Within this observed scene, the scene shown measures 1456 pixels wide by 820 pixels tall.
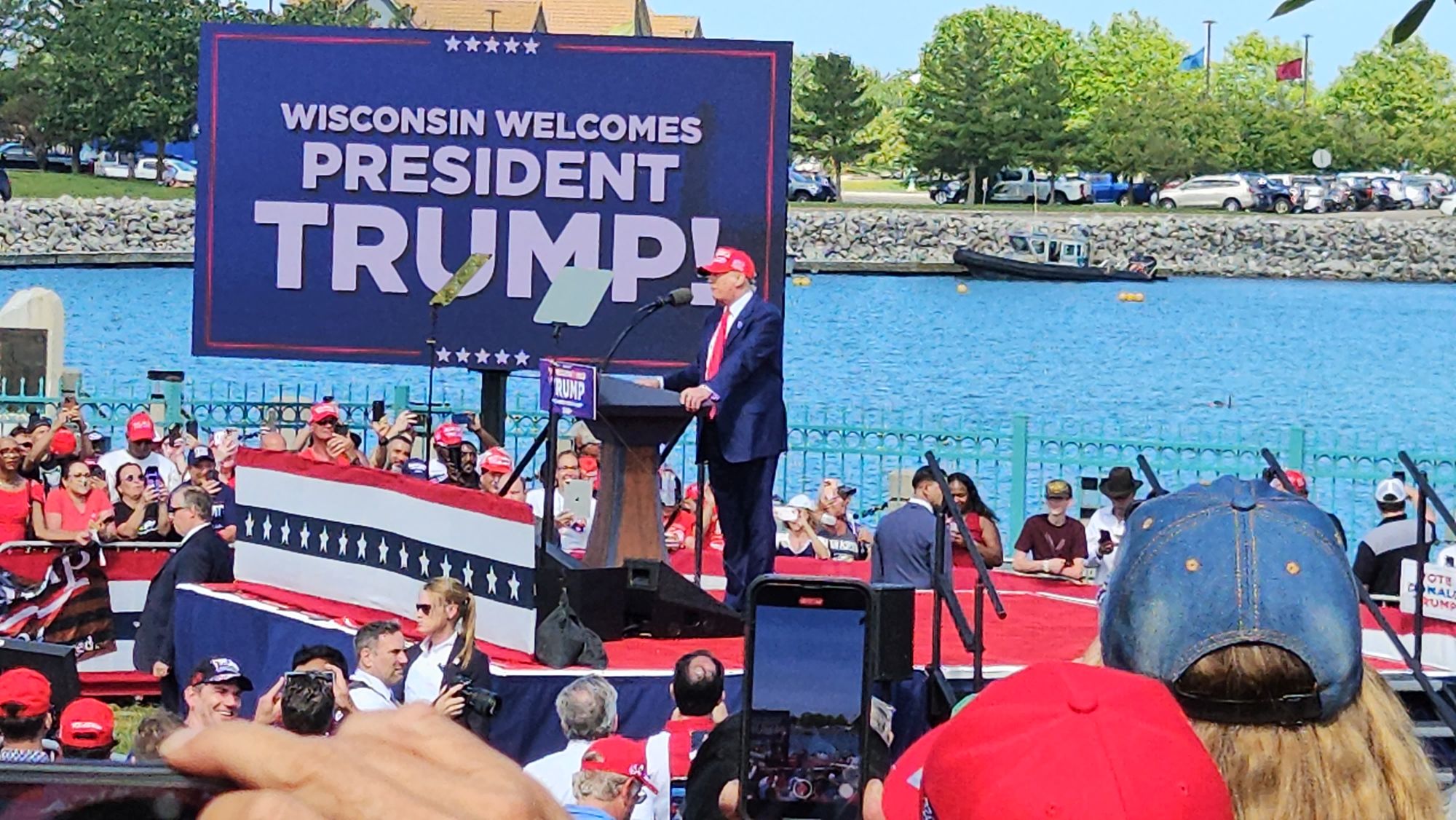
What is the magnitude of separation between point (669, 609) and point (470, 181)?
4406 millimetres

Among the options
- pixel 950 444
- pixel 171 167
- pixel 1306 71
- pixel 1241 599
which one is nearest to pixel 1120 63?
pixel 1306 71

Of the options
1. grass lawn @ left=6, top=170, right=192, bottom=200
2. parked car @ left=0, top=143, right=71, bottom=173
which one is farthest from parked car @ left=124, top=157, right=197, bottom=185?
parked car @ left=0, top=143, right=71, bottom=173

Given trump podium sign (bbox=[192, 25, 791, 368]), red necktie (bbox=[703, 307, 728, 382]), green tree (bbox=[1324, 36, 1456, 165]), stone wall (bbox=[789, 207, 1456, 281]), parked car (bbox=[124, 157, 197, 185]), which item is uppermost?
green tree (bbox=[1324, 36, 1456, 165])

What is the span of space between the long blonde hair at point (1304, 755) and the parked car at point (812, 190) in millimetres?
89354

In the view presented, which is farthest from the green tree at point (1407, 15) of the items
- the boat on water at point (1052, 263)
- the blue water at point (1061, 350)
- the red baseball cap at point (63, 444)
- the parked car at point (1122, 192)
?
the parked car at point (1122, 192)

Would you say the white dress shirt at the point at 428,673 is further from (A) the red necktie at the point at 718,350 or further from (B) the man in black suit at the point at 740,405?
(A) the red necktie at the point at 718,350

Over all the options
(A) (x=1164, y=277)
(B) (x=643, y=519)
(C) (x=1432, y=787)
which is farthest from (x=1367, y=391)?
(C) (x=1432, y=787)

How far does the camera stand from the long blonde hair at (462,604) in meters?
8.11

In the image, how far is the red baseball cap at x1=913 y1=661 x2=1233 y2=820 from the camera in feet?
6.42

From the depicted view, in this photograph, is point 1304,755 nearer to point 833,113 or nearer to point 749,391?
point 749,391

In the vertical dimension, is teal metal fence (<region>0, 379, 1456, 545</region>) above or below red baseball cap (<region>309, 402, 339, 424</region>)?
below

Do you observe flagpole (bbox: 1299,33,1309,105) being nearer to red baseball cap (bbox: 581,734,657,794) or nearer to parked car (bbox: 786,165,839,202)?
parked car (bbox: 786,165,839,202)

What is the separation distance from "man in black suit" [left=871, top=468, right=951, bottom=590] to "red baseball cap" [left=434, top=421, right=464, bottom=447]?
10.6 feet

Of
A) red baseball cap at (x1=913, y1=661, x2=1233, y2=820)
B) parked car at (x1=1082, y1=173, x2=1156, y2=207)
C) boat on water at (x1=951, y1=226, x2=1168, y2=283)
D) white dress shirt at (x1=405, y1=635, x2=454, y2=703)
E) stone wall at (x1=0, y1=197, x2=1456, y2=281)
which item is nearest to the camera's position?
red baseball cap at (x1=913, y1=661, x2=1233, y2=820)
